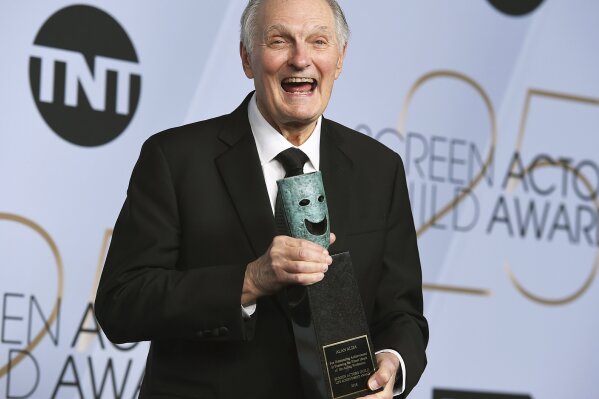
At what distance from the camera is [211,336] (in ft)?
6.40

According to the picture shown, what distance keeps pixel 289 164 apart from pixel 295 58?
21 cm

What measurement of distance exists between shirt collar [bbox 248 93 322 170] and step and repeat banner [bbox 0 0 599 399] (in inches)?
46.4

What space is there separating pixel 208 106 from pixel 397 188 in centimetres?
132

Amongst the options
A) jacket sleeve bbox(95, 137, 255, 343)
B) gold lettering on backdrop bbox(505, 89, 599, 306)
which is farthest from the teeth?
gold lettering on backdrop bbox(505, 89, 599, 306)

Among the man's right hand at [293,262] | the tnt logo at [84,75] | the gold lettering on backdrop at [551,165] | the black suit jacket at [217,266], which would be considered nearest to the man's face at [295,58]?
the black suit jacket at [217,266]

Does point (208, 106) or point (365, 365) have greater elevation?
point (208, 106)

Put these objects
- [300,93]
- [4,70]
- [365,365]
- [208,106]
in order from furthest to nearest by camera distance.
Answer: [208,106]
[4,70]
[300,93]
[365,365]

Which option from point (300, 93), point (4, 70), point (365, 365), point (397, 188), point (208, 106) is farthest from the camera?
point (208, 106)

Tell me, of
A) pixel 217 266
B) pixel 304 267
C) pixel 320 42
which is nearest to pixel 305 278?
pixel 304 267

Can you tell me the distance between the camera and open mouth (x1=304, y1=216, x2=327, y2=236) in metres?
1.85

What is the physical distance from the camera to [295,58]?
2.11 meters

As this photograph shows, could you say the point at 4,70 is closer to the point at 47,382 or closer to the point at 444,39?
the point at 47,382

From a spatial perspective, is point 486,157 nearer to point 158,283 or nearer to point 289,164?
point 289,164

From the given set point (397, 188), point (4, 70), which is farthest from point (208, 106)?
point (397, 188)
